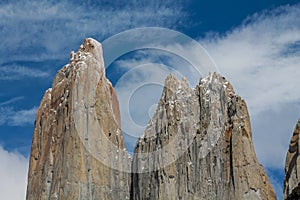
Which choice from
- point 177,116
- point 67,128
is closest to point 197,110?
point 177,116

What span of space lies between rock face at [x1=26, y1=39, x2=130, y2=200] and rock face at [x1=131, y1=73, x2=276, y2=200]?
3795 millimetres

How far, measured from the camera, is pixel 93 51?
8981cm

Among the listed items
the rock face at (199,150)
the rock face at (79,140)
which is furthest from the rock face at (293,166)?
the rock face at (79,140)

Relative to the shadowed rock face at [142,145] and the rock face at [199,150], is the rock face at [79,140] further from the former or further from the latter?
the rock face at [199,150]

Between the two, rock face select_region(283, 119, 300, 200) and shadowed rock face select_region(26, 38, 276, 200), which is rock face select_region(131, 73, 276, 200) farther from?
rock face select_region(283, 119, 300, 200)

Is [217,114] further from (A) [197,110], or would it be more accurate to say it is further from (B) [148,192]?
(B) [148,192]

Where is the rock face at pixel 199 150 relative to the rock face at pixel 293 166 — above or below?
Answer: above

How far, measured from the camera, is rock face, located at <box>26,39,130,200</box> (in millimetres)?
79938

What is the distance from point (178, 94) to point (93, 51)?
15166 millimetres

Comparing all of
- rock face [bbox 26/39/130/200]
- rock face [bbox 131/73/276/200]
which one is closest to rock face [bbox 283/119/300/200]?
rock face [bbox 131/73/276/200]

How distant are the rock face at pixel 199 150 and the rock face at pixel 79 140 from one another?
380 centimetres

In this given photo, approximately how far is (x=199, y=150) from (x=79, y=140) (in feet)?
46.7

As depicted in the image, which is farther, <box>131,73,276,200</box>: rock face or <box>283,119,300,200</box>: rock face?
<box>131,73,276,200</box>: rock face

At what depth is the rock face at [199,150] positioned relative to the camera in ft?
235
